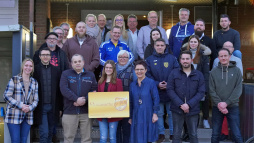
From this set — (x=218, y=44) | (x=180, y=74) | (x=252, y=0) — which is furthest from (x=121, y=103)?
(x=252, y=0)

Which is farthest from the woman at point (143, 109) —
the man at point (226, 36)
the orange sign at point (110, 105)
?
the man at point (226, 36)

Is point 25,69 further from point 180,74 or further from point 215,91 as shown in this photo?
point 215,91

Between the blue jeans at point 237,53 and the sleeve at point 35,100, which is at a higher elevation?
the blue jeans at point 237,53

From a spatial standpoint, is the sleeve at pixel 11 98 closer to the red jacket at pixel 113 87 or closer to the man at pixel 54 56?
the man at pixel 54 56

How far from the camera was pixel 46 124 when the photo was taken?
535cm

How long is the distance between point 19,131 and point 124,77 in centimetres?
187

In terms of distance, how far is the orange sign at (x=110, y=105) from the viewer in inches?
198

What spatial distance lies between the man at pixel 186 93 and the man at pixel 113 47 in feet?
4.67

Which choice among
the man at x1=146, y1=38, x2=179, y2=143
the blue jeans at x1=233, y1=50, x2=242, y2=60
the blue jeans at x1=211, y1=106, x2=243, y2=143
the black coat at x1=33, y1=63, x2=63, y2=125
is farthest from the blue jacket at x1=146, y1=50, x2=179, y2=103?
the black coat at x1=33, y1=63, x2=63, y2=125

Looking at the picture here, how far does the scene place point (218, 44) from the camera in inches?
270

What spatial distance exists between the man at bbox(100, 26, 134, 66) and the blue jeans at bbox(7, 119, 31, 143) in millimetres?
1838

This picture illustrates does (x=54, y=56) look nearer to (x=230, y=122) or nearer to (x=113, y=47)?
(x=113, y=47)

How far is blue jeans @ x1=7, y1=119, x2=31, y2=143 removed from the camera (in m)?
5.15

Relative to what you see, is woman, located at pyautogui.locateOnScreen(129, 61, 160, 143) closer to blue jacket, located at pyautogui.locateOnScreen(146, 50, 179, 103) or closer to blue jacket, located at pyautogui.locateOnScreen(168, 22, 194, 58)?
blue jacket, located at pyautogui.locateOnScreen(146, 50, 179, 103)
